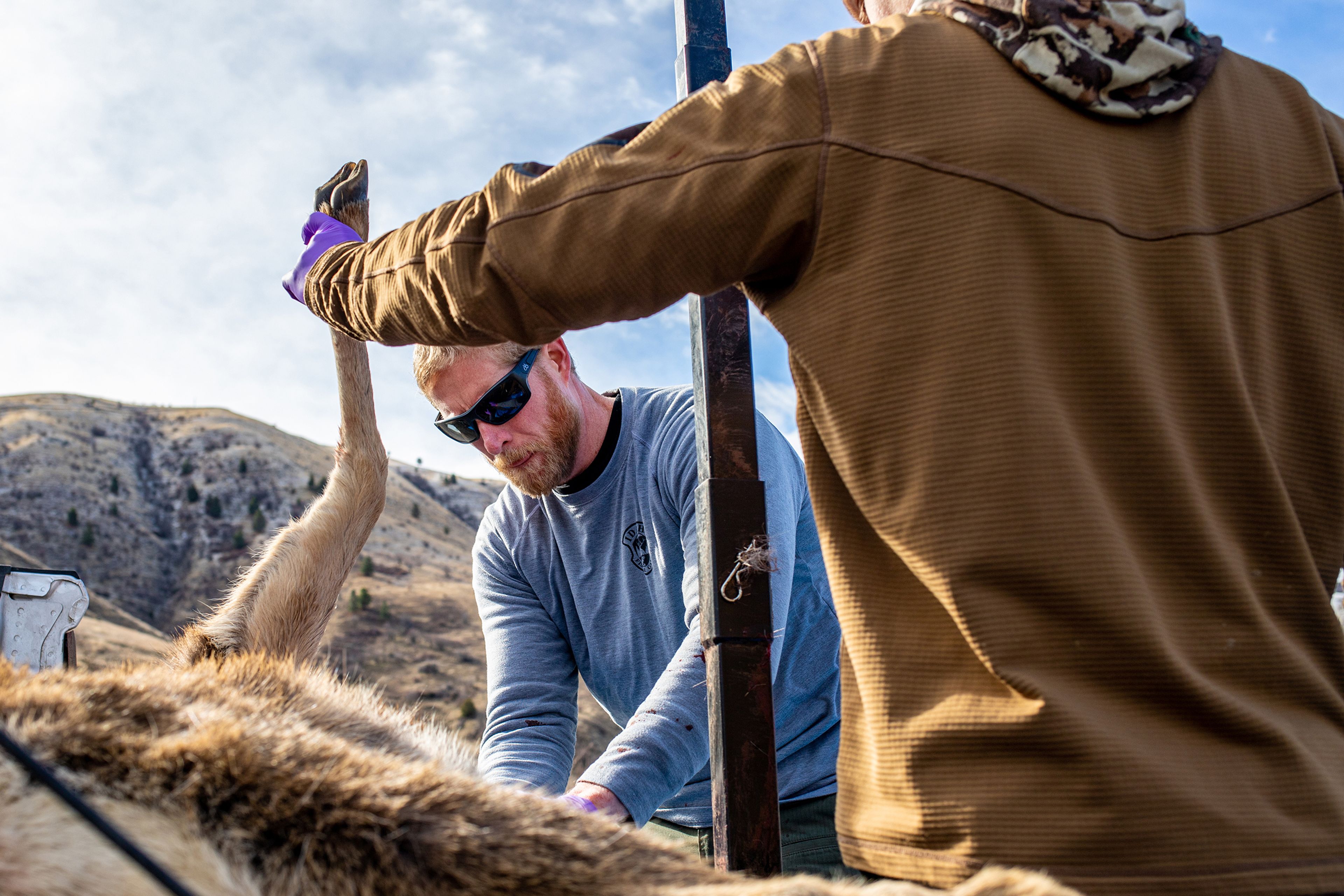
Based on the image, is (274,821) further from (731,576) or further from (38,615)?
(38,615)

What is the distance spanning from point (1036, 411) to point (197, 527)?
57240 millimetres

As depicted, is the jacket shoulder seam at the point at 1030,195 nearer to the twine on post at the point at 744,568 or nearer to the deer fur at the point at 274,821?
the deer fur at the point at 274,821

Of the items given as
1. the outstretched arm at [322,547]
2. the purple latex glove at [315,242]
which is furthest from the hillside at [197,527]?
the purple latex glove at [315,242]

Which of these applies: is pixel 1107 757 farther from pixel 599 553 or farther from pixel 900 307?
pixel 599 553

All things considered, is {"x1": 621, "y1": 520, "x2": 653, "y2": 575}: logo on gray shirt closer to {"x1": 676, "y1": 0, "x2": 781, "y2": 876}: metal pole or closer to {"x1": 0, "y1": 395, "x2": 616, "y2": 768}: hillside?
{"x1": 676, "y1": 0, "x2": 781, "y2": 876}: metal pole

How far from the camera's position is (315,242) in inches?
86.5

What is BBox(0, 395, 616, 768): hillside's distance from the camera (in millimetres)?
39781

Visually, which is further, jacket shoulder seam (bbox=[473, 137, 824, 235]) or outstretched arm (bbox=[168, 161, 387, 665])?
outstretched arm (bbox=[168, 161, 387, 665])

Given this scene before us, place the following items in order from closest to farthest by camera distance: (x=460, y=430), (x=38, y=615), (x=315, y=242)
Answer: (x=315, y=242) → (x=38, y=615) → (x=460, y=430)

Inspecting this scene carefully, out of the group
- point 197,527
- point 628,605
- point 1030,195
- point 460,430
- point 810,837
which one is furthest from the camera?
point 197,527

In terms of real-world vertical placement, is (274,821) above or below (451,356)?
below

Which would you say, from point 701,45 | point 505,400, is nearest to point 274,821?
point 701,45

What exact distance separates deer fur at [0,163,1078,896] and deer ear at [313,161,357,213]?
5.30ft

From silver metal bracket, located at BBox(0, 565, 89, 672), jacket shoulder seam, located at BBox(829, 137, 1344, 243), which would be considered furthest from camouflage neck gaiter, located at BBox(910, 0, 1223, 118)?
silver metal bracket, located at BBox(0, 565, 89, 672)
